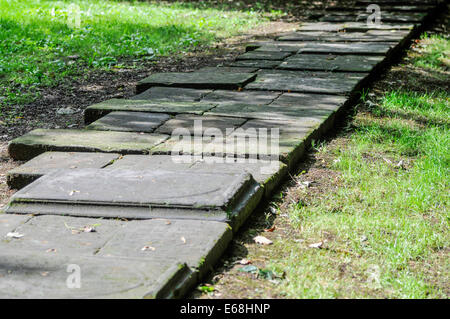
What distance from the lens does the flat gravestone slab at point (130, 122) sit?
3934 millimetres

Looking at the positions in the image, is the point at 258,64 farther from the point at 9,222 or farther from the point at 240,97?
the point at 9,222

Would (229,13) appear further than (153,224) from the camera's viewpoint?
Yes

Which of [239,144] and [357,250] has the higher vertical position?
[239,144]

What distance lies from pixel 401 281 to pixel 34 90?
4.16 m

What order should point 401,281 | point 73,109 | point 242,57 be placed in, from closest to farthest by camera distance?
point 401,281, point 73,109, point 242,57

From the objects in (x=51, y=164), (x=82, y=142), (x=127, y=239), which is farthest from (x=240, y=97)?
(x=127, y=239)

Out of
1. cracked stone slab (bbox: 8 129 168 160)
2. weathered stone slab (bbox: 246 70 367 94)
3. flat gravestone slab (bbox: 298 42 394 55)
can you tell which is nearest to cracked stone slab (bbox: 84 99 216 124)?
cracked stone slab (bbox: 8 129 168 160)

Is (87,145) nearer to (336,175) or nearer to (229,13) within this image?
(336,175)

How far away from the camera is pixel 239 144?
357 centimetres

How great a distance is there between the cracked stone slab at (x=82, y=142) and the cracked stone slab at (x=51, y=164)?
0.28ft

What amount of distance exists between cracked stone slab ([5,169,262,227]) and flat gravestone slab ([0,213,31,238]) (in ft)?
0.18

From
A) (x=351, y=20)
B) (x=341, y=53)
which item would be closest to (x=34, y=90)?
(x=341, y=53)

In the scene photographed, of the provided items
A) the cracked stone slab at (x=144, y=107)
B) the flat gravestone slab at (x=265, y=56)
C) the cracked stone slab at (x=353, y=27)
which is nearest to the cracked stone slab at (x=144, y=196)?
the cracked stone slab at (x=144, y=107)

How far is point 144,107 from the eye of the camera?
4379 mm
